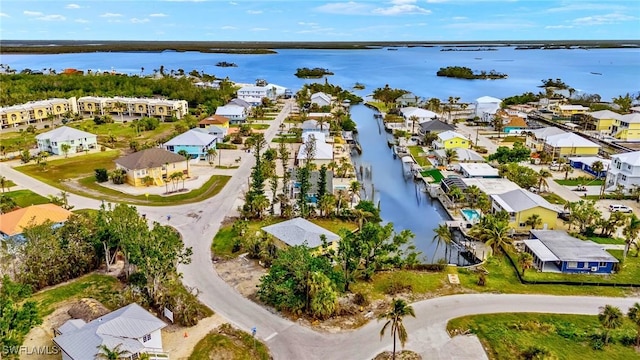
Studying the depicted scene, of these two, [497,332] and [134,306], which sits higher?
[134,306]

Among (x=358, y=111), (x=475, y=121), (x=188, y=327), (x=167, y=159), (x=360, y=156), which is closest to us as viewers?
(x=188, y=327)

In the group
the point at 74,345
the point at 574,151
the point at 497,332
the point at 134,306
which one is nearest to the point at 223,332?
the point at 134,306

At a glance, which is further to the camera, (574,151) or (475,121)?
→ (475,121)

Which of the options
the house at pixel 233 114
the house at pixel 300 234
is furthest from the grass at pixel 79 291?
the house at pixel 233 114

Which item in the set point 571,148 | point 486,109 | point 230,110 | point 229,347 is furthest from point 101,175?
point 486,109

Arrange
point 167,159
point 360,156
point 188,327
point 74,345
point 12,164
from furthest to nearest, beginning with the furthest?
point 360,156 < point 12,164 < point 167,159 < point 188,327 < point 74,345

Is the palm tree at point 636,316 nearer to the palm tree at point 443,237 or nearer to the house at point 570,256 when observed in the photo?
the house at point 570,256

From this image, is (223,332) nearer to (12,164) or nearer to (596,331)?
(596,331)
